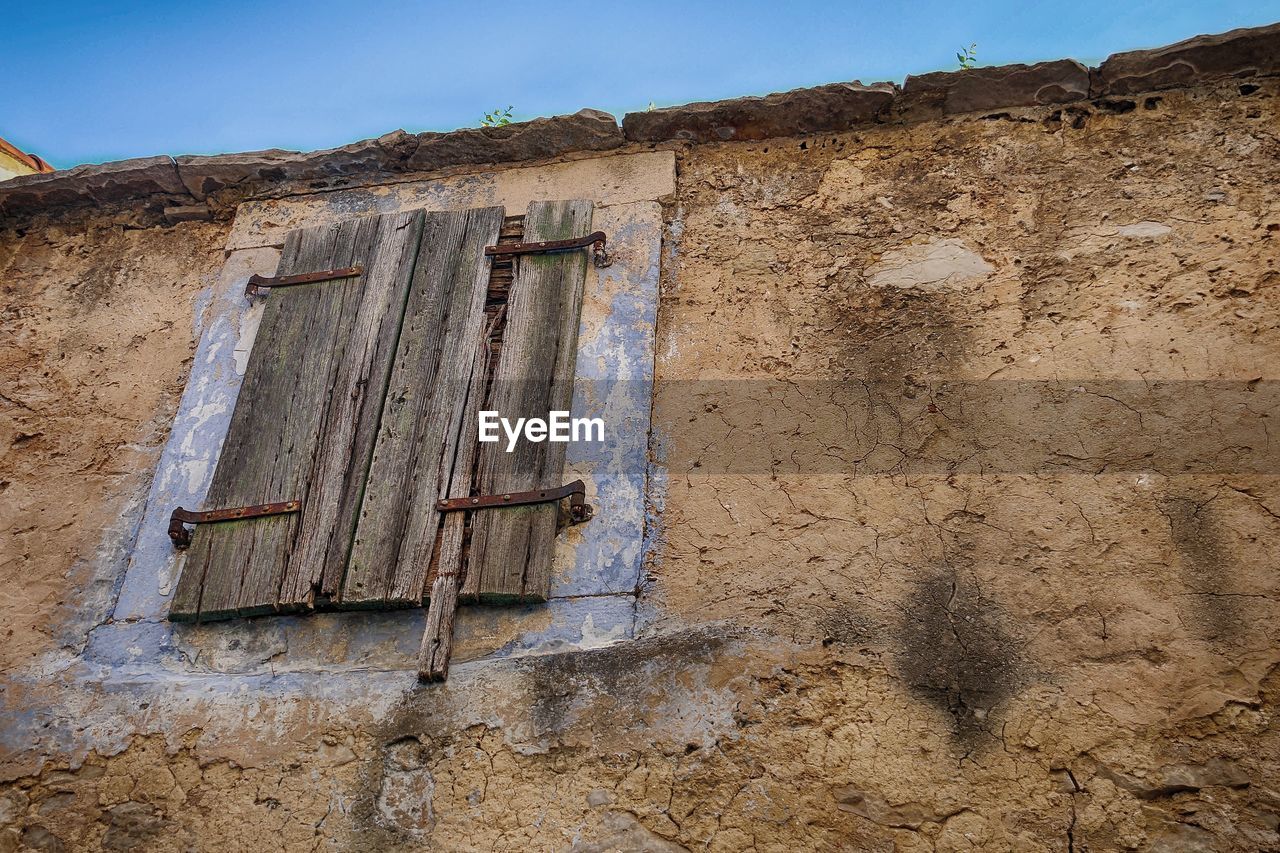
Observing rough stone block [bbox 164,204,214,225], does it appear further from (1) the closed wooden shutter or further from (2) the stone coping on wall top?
(1) the closed wooden shutter

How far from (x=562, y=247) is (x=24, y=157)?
451cm

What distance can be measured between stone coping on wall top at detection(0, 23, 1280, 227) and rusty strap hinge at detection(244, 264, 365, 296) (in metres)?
0.59

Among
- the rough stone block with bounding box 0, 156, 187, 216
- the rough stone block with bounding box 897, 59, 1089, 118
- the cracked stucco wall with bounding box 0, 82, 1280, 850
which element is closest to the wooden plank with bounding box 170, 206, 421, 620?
the cracked stucco wall with bounding box 0, 82, 1280, 850

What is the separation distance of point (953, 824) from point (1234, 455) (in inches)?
53.1

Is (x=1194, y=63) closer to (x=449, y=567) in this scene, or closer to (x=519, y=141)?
(x=519, y=141)

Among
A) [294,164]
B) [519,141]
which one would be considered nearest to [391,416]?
[519,141]

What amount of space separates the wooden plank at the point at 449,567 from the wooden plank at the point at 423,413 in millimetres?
28

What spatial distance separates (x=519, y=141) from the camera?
4.22 m

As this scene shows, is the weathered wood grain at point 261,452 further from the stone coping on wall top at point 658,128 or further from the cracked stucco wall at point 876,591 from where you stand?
the stone coping on wall top at point 658,128

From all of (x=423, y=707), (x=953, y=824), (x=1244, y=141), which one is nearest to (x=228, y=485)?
(x=423, y=707)

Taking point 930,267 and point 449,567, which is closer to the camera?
point 449,567

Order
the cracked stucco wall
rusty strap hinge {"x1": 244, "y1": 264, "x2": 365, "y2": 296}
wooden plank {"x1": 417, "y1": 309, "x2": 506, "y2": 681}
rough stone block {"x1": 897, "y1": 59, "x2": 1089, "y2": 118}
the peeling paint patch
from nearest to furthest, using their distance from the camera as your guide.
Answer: the cracked stucco wall, wooden plank {"x1": 417, "y1": 309, "x2": 506, "y2": 681}, the peeling paint patch, rough stone block {"x1": 897, "y1": 59, "x2": 1089, "y2": 118}, rusty strap hinge {"x1": 244, "y1": 264, "x2": 365, "y2": 296}

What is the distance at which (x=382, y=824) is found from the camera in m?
2.76

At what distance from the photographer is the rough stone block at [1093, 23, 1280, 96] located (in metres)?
3.63
